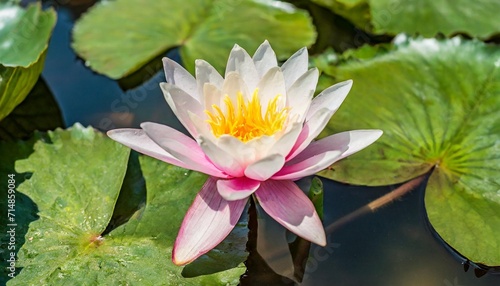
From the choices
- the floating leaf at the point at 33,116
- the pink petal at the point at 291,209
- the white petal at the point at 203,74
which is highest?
the white petal at the point at 203,74

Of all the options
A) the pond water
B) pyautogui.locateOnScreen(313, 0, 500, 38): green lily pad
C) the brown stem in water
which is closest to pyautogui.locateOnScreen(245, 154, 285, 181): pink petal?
the pond water

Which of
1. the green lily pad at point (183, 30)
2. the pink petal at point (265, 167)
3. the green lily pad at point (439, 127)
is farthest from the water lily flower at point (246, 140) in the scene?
the green lily pad at point (183, 30)

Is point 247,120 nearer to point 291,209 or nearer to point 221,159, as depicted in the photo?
point 221,159

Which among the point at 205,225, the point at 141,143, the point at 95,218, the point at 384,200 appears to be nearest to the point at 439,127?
the point at 384,200

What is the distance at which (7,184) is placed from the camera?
7.50ft

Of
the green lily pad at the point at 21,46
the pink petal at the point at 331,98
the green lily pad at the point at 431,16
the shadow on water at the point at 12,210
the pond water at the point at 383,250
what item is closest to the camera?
the pink petal at the point at 331,98

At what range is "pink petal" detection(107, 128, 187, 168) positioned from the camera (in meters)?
1.89

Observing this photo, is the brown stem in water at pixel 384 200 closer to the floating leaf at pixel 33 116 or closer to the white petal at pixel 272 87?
the white petal at pixel 272 87

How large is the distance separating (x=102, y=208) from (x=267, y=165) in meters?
0.79

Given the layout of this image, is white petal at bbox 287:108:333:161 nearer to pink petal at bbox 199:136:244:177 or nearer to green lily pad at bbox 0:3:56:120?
pink petal at bbox 199:136:244:177

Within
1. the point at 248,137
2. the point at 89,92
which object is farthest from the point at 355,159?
the point at 89,92

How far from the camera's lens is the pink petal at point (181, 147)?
5.88 feet

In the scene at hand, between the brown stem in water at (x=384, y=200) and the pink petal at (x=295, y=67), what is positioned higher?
the pink petal at (x=295, y=67)

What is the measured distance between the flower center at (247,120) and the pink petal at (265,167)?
0.46 ft
